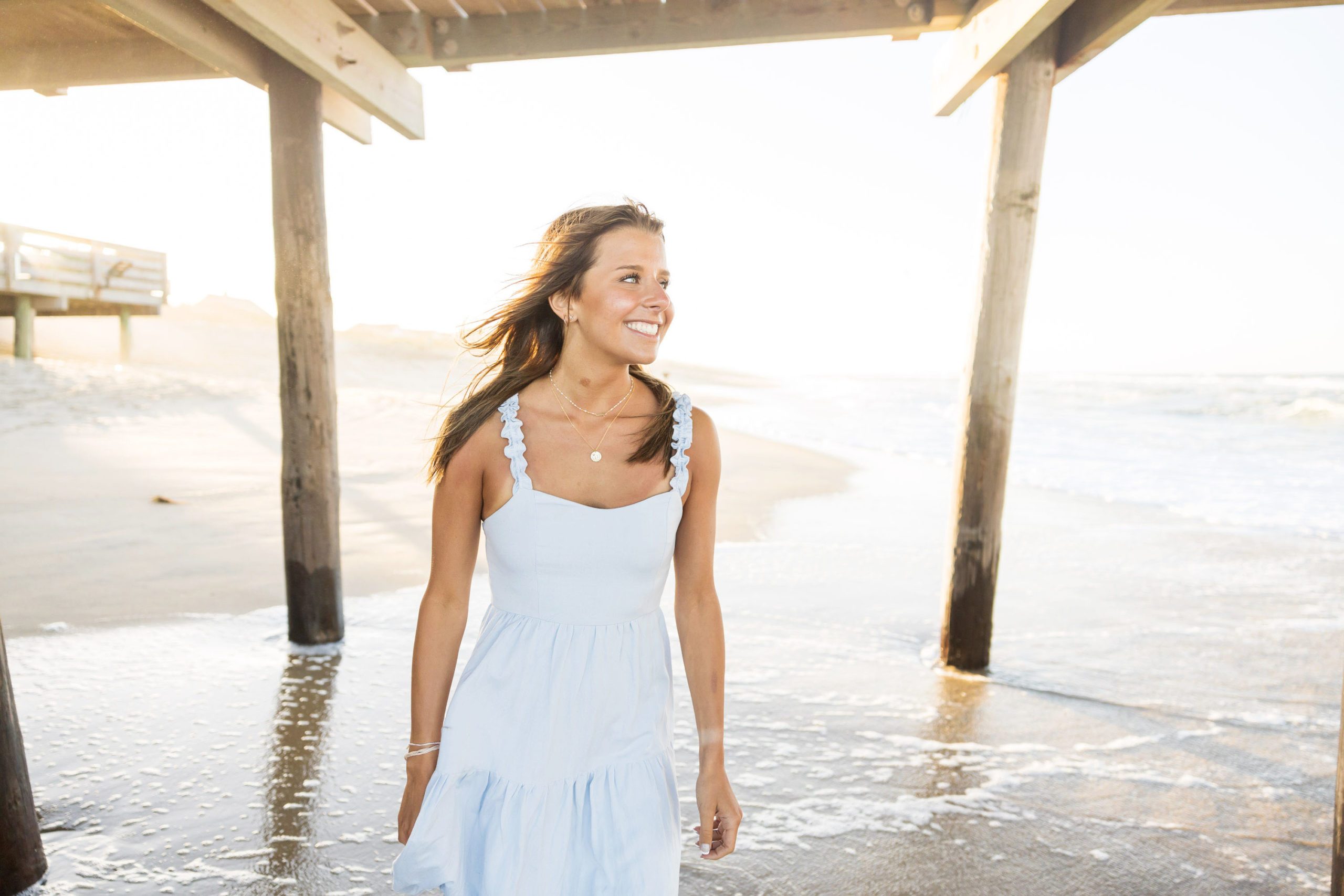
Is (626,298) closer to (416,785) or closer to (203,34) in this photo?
(416,785)

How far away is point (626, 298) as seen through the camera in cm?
168

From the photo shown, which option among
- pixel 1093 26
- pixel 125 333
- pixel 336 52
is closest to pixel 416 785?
pixel 336 52

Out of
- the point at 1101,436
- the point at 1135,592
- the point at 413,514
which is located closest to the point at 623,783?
the point at 1135,592

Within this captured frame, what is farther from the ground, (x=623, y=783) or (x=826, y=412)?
(x=623, y=783)

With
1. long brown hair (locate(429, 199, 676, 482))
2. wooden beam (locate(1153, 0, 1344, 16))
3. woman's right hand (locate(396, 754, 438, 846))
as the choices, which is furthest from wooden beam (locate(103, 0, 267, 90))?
wooden beam (locate(1153, 0, 1344, 16))

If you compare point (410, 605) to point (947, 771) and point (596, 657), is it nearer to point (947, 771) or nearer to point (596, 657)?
point (947, 771)

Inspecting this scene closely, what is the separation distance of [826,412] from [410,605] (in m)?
24.5

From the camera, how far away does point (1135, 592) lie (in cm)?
599

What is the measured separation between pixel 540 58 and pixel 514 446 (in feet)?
10.5

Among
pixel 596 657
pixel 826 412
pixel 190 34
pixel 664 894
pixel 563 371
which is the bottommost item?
pixel 826 412

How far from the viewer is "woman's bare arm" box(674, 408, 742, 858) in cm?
172

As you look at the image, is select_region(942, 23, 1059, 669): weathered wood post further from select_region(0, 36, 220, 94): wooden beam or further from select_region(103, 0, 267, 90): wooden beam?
select_region(0, 36, 220, 94): wooden beam

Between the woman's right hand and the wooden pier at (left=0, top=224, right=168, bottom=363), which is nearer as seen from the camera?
the woman's right hand

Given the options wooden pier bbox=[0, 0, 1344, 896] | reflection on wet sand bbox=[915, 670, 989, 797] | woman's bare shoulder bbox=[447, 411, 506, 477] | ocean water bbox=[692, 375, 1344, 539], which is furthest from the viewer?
ocean water bbox=[692, 375, 1344, 539]
